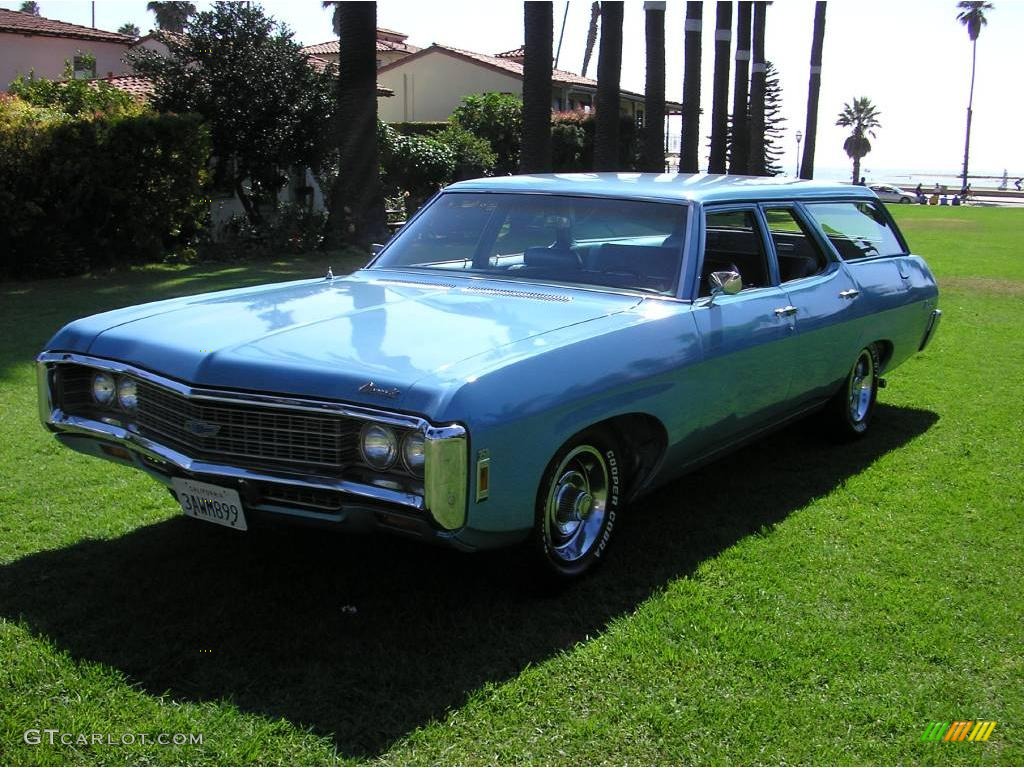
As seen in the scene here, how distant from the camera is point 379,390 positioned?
3615 millimetres

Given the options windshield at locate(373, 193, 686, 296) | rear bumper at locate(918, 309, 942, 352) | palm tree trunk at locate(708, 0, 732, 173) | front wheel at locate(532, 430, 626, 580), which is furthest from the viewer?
palm tree trunk at locate(708, 0, 732, 173)

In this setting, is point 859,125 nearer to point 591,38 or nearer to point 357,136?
point 591,38

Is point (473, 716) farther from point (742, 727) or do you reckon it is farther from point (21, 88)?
point (21, 88)

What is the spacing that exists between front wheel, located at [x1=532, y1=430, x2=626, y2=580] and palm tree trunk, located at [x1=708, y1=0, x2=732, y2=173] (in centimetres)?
2858

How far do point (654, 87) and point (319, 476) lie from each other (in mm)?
22873

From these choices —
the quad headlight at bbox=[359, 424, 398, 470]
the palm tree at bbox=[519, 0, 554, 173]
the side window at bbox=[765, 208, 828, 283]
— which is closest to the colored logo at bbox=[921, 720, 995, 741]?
the quad headlight at bbox=[359, 424, 398, 470]

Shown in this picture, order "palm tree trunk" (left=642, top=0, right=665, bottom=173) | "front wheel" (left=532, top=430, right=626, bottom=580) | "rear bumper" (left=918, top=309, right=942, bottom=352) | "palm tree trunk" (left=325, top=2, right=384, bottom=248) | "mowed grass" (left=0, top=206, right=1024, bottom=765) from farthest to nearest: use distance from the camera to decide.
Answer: "palm tree trunk" (left=642, top=0, right=665, bottom=173) < "palm tree trunk" (left=325, top=2, right=384, bottom=248) < "rear bumper" (left=918, top=309, right=942, bottom=352) < "front wheel" (left=532, top=430, right=626, bottom=580) < "mowed grass" (left=0, top=206, right=1024, bottom=765)

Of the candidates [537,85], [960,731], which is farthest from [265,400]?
[537,85]

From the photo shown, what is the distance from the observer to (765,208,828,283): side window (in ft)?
20.0

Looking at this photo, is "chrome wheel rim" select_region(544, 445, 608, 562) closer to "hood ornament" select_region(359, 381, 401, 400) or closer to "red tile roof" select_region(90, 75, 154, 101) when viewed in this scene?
"hood ornament" select_region(359, 381, 401, 400)

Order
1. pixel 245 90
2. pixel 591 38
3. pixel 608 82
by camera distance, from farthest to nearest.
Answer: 1. pixel 591 38
2. pixel 608 82
3. pixel 245 90

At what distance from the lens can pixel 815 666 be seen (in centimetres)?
378

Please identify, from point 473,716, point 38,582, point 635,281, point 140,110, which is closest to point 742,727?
point 473,716

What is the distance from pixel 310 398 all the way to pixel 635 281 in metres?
1.95
